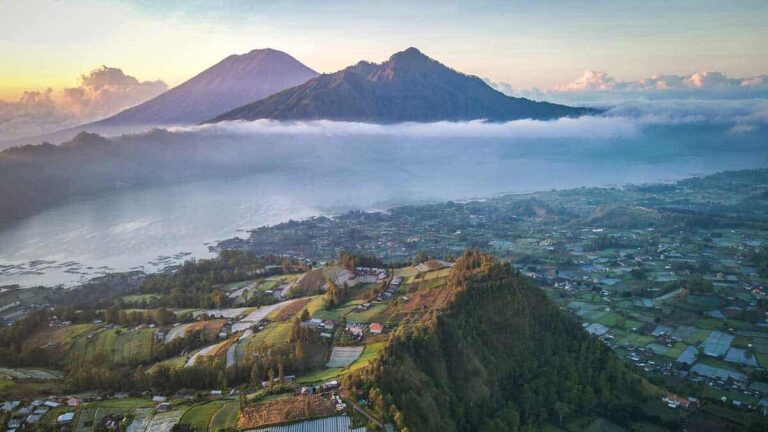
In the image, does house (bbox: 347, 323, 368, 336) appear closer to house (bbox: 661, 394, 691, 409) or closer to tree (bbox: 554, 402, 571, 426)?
tree (bbox: 554, 402, 571, 426)

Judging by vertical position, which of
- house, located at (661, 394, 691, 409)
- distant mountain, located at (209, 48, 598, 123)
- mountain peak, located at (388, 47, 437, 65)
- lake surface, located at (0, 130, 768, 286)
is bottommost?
house, located at (661, 394, 691, 409)

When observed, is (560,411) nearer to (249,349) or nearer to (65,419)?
(249,349)

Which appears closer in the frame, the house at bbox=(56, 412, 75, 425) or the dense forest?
the house at bbox=(56, 412, 75, 425)

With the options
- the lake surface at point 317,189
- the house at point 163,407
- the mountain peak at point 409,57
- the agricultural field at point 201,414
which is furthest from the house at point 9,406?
the mountain peak at point 409,57

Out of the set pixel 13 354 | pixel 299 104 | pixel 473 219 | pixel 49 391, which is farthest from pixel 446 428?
pixel 299 104

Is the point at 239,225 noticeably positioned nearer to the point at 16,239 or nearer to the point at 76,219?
the point at 76,219

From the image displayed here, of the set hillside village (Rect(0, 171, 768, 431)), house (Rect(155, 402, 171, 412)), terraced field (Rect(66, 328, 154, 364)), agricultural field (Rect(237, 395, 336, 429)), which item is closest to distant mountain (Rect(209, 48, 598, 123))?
hillside village (Rect(0, 171, 768, 431))
